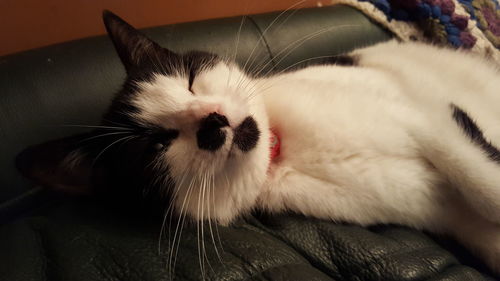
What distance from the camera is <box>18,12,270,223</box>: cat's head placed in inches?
31.8

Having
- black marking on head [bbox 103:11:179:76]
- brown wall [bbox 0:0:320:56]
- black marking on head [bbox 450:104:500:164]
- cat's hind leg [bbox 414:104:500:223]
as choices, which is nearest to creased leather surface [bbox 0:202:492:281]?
cat's hind leg [bbox 414:104:500:223]

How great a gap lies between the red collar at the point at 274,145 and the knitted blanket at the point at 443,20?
3.78ft

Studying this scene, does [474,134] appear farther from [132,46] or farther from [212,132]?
[132,46]

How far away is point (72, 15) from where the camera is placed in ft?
4.53

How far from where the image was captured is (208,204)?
0.86 metres

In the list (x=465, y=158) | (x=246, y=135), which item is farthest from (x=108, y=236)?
(x=465, y=158)

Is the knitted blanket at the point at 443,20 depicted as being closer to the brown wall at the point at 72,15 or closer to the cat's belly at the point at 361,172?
the brown wall at the point at 72,15

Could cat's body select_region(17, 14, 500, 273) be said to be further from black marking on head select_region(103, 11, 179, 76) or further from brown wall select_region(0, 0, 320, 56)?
brown wall select_region(0, 0, 320, 56)

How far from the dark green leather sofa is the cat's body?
0.06m

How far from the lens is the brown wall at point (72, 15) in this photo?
1254 mm

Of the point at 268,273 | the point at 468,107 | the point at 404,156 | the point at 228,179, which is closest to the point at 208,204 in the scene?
the point at 228,179

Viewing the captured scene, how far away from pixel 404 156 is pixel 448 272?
289mm

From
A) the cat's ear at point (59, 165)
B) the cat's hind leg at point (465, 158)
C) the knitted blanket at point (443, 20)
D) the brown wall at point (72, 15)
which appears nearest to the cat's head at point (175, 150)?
the cat's ear at point (59, 165)

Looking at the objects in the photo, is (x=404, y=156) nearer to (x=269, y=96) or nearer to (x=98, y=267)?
(x=269, y=96)
